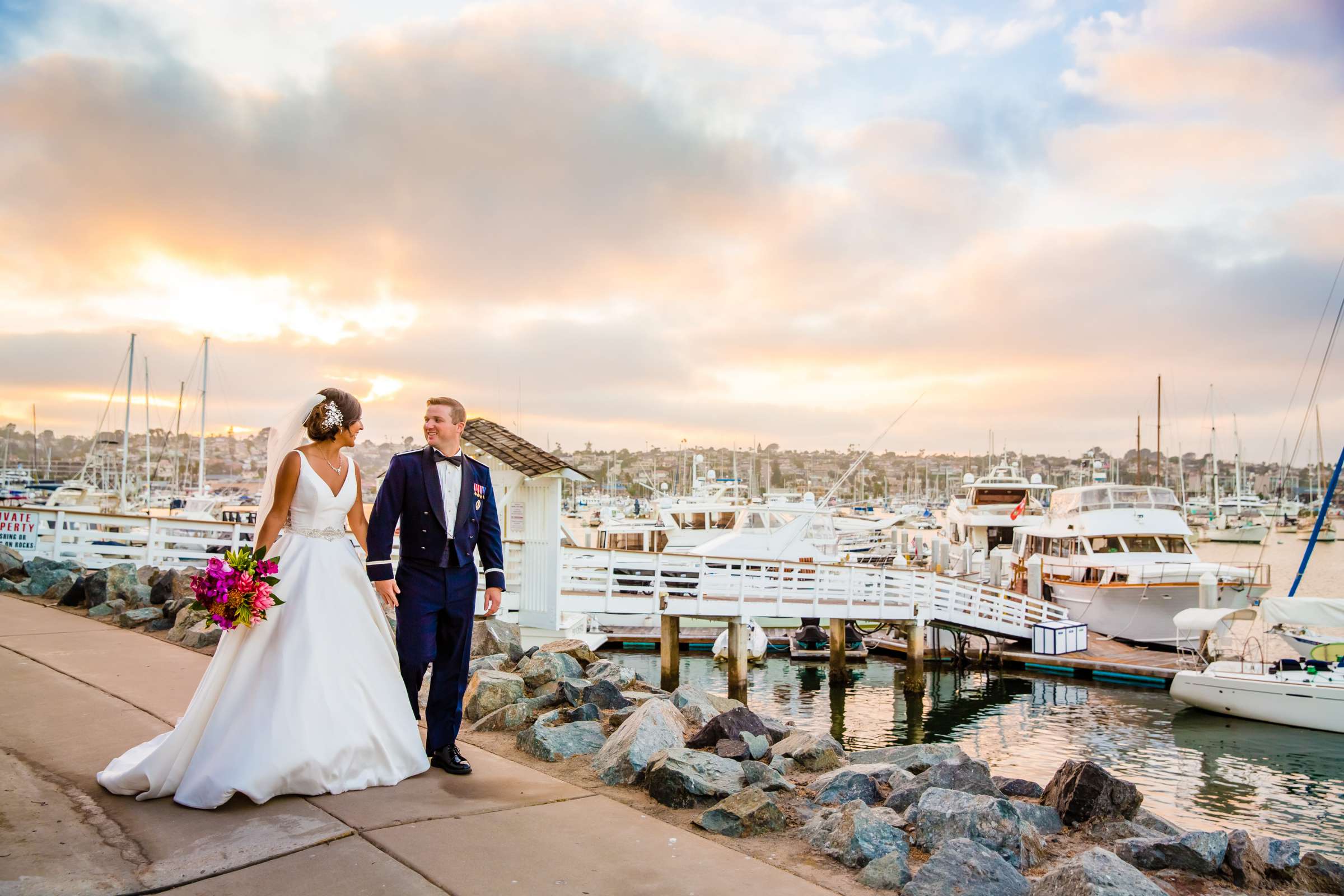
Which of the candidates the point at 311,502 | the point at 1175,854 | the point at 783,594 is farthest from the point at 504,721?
the point at 783,594

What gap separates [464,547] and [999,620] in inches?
892

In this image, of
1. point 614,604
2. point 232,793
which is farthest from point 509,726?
point 614,604

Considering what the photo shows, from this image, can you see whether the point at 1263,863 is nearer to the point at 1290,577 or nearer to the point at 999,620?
the point at 999,620

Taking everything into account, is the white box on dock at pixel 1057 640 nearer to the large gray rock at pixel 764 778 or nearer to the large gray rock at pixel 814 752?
the large gray rock at pixel 814 752

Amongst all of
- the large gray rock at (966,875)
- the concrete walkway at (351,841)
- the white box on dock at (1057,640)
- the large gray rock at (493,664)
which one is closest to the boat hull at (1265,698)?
the white box on dock at (1057,640)

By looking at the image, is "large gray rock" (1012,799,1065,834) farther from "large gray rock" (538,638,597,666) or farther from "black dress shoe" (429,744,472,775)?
"large gray rock" (538,638,597,666)

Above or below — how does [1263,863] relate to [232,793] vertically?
below

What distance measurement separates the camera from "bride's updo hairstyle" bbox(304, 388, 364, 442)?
178 inches

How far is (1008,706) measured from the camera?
67.2ft

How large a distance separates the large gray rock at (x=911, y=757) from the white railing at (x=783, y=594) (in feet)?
28.5

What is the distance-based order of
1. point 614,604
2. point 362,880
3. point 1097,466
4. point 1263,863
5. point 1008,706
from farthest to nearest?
point 1097,466, point 1008,706, point 614,604, point 1263,863, point 362,880

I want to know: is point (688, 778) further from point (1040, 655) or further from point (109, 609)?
point (1040, 655)

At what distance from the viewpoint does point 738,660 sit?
1858 centimetres

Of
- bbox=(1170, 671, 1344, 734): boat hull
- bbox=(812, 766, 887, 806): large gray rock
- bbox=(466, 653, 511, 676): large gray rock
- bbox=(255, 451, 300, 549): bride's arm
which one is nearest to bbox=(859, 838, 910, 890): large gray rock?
bbox=(812, 766, 887, 806): large gray rock
